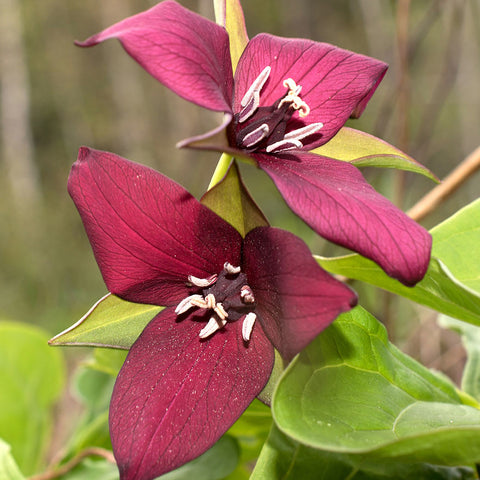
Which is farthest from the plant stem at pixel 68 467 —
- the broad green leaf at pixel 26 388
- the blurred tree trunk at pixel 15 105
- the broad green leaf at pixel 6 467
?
the blurred tree trunk at pixel 15 105

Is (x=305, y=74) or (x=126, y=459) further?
(x=305, y=74)

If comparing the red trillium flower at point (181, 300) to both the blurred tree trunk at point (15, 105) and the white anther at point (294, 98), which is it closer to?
the white anther at point (294, 98)

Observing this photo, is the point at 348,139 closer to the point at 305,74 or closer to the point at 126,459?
the point at 305,74

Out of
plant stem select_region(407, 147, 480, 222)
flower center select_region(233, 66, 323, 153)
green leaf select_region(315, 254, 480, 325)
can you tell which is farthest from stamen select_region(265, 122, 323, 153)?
plant stem select_region(407, 147, 480, 222)

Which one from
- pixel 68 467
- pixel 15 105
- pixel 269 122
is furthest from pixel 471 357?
pixel 15 105

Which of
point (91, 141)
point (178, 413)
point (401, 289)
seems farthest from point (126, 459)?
point (91, 141)
